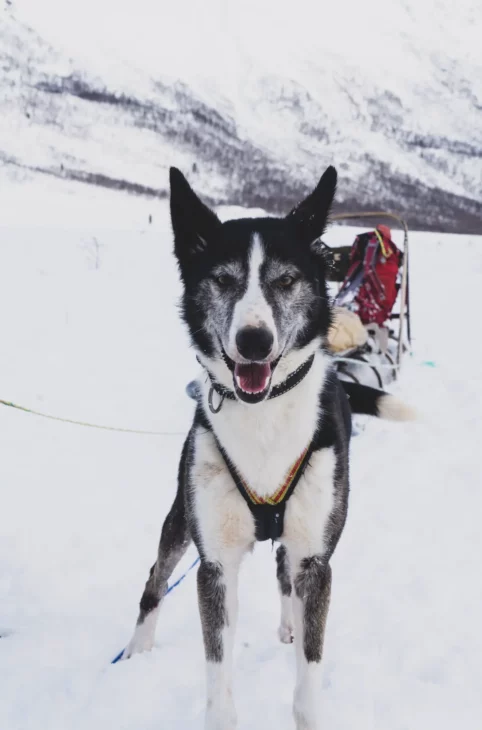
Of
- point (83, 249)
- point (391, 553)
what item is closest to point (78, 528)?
point (391, 553)

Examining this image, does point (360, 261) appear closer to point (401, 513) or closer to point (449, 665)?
point (401, 513)

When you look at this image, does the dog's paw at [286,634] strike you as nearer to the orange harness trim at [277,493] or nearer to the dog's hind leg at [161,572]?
the dog's hind leg at [161,572]

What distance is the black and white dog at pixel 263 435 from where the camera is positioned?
1.97 m

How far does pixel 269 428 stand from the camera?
2.05m

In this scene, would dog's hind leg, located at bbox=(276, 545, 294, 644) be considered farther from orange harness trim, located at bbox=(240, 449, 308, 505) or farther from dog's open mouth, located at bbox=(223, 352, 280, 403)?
dog's open mouth, located at bbox=(223, 352, 280, 403)

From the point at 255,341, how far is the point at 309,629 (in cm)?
105

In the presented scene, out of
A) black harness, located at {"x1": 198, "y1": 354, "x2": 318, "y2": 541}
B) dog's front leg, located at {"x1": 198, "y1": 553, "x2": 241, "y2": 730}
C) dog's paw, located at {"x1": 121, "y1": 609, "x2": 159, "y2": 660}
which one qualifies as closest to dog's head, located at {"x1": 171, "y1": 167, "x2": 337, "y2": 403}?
black harness, located at {"x1": 198, "y1": 354, "x2": 318, "y2": 541}

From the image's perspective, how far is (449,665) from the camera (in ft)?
8.05

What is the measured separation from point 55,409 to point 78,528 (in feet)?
7.08

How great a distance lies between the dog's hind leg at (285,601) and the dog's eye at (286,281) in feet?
4.18

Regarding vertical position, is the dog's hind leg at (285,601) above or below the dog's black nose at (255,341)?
below

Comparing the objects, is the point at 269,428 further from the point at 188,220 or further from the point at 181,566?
the point at 181,566

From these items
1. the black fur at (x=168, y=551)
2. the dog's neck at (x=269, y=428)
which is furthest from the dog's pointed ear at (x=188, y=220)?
the black fur at (x=168, y=551)

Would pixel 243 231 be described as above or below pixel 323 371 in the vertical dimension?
above
